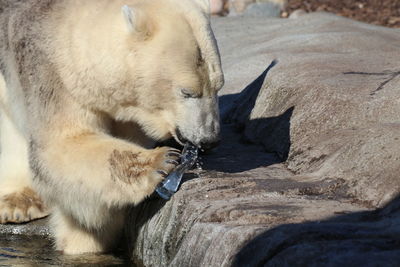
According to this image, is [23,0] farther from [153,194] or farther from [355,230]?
[355,230]

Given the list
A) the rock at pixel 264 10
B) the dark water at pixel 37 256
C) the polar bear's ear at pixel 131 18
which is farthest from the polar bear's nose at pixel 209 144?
the rock at pixel 264 10

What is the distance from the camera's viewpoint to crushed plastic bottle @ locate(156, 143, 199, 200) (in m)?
3.59

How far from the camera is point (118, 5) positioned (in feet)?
12.4

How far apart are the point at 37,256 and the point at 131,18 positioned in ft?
4.74

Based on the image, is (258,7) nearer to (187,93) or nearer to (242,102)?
(242,102)

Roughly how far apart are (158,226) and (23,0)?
1.29 metres

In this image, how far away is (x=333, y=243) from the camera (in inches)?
99.9

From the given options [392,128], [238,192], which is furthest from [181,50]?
[392,128]

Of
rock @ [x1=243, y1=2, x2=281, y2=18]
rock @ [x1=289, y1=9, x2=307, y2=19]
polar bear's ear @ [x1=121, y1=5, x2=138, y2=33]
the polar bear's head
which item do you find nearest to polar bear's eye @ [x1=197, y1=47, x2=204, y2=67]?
the polar bear's head

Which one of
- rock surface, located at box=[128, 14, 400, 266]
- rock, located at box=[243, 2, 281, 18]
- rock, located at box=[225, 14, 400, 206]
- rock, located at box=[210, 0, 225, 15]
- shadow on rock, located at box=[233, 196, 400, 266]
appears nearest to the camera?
shadow on rock, located at box=[233, 196, 400, 266]

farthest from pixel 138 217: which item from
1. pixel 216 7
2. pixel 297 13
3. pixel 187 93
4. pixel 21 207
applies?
pixel 216 7

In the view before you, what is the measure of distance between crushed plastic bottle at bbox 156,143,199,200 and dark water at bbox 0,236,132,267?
1.99ft

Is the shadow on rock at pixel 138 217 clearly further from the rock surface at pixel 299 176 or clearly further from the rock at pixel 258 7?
the rock at pixel 258 7

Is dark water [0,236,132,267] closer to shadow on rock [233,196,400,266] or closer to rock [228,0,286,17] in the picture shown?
shadow on rock [233,196,400,266]
